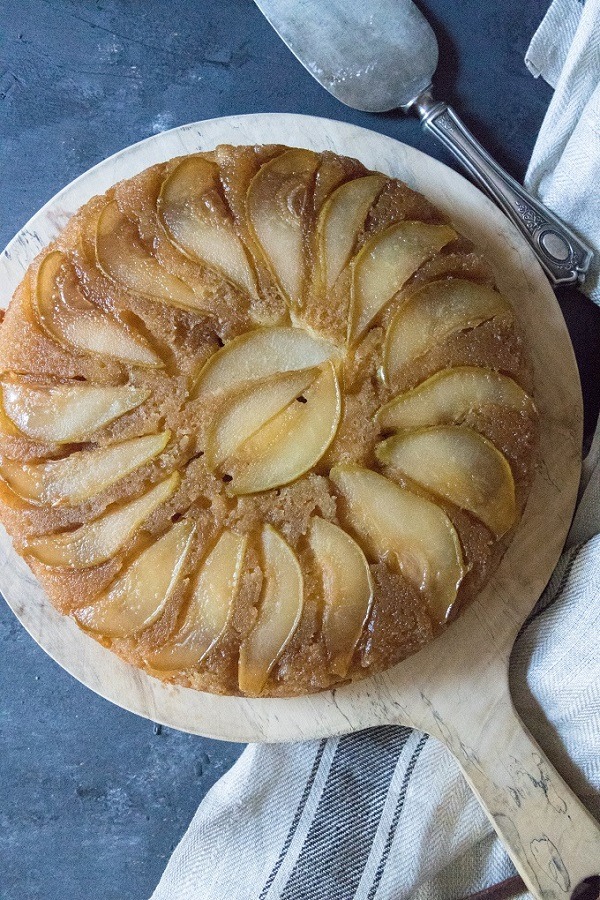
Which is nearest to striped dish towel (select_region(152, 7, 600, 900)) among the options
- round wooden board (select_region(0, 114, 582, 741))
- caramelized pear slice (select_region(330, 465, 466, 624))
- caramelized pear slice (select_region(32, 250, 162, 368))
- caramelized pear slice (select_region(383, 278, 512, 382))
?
round wooden board (select_region(0, 114, 582, 741))

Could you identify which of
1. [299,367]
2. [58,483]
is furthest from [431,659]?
[58,483]

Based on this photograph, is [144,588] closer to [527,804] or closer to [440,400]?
[440,400]

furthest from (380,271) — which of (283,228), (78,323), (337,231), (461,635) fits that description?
(461,635)

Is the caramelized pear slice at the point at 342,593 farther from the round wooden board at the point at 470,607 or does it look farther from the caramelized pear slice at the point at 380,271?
the caramelized pear slice at the point at 380,271

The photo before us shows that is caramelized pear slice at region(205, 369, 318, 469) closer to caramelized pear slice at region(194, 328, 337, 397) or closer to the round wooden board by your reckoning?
caramelized pear slice at region(194, 328, 337, 397)

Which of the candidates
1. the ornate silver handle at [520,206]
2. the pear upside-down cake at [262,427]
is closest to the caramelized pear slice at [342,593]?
the pear upside-down cake at [262,427]
